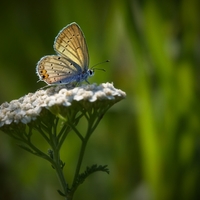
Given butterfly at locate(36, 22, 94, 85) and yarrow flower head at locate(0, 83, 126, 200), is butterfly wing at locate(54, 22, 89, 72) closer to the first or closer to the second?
butterfly at locate(36, 22, 94, 85)

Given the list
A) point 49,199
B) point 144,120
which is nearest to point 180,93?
point 144,120

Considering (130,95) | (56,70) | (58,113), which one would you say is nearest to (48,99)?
(58,113)

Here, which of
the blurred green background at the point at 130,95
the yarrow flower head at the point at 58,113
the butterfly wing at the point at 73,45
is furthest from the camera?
the blurred green background at the point at 130,95

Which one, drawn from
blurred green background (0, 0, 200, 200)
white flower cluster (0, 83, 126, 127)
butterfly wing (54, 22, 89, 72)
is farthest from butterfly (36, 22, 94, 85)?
blurred green background (0, 0, 200, 200)

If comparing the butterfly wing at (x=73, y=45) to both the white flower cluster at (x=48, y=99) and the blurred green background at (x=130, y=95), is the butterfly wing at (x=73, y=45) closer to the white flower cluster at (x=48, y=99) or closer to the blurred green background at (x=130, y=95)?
the white flower cluster at (x=48, y=99)

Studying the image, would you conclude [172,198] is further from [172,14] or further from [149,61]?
[172,14]

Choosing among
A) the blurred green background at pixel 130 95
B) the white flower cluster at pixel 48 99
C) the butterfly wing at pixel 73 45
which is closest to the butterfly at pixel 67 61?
the butterfly wing at pixel 73 45
